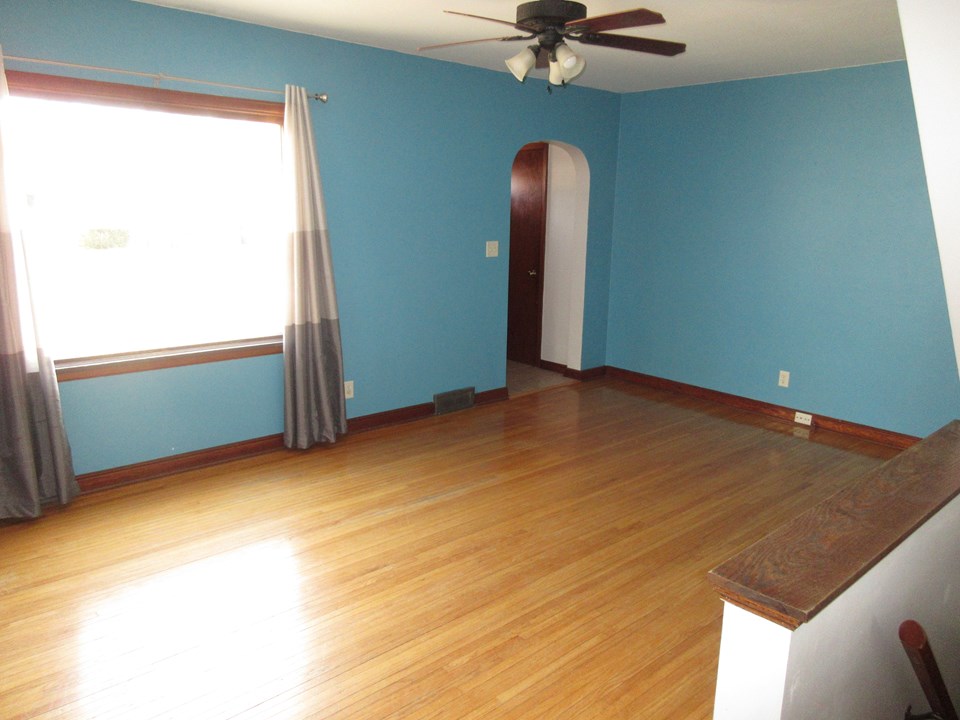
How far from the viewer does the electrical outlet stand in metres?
4.94

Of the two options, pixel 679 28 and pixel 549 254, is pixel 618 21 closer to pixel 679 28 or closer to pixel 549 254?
pixel 679 28

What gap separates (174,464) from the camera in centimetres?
386

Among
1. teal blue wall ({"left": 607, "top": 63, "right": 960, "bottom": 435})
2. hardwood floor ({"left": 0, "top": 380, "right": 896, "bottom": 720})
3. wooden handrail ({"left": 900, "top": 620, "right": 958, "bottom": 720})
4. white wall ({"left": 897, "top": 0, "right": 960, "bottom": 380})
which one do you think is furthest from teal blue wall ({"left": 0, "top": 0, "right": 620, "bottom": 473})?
wooden handrail ({"left": 900, "top": 620, "right": 958, "bottom": 720})

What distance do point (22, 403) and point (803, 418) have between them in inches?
196

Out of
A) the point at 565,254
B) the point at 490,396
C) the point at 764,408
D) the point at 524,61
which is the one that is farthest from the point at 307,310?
the point at 764,408

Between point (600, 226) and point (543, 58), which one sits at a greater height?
point (543, 58)

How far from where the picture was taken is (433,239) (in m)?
4.79

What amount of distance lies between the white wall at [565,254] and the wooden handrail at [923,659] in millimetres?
4623

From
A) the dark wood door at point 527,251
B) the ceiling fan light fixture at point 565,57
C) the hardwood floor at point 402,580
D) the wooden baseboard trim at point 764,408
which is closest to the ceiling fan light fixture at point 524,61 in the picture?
the ceiling fan light fixture at point 565,57

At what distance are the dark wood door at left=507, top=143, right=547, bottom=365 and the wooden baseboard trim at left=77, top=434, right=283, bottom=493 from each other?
3058mm

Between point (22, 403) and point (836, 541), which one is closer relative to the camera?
point (836, 541)

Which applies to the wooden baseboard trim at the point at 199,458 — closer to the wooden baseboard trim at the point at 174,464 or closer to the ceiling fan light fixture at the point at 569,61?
the wooden baseboard trim at the point at 174,464

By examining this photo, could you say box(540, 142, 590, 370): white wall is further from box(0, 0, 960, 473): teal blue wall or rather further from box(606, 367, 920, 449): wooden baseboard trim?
box(606, 367, 920, 449): wooden baseboard trim

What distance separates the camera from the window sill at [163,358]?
346 centimetres
